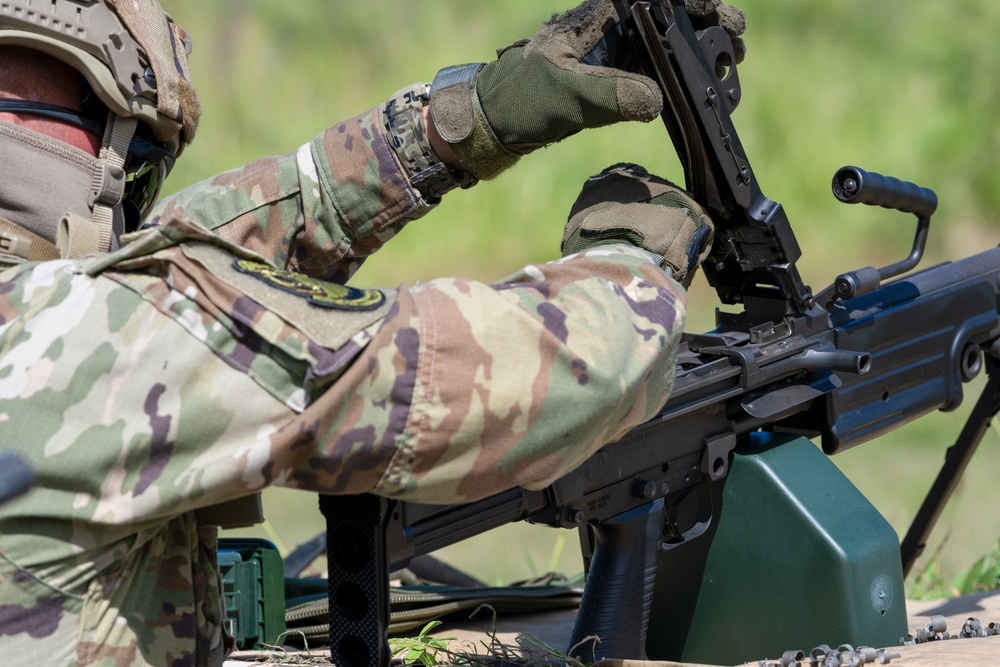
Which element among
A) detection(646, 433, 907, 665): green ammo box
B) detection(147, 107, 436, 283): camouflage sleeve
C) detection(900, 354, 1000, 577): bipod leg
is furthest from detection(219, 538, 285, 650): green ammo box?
detection(900, 354, 1000, 577): bipod leg

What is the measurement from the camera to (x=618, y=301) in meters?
1.80

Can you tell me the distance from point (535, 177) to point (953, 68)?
109 inches

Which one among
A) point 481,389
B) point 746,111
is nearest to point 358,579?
point 481,389

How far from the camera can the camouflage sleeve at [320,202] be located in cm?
260

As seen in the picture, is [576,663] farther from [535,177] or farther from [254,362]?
[535,177]

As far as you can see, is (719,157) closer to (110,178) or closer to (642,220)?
(642,220)

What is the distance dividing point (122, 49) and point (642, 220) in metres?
0.92

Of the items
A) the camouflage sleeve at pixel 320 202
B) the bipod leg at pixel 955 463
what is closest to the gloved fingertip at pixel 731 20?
the camouflage sleeve at pixel 320 202

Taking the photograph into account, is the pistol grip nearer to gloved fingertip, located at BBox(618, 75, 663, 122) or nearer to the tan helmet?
gloved fingertip, located at BBox(618, 75, 663, 122)

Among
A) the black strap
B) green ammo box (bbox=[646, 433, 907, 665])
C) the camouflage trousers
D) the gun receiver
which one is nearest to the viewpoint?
the camouflage trousers

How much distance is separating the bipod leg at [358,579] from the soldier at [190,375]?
0.20m

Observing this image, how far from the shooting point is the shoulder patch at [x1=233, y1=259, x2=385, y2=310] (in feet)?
5.34

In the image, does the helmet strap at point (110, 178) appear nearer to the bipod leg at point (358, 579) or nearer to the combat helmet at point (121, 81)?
the combat helmet at point (121, 81)

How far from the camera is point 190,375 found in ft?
5.20
